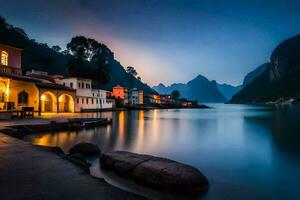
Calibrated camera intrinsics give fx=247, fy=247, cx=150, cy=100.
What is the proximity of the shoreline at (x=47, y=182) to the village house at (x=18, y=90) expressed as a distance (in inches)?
956

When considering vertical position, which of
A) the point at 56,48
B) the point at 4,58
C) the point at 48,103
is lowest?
the point at 48,103

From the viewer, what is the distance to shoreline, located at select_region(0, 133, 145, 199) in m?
6.69

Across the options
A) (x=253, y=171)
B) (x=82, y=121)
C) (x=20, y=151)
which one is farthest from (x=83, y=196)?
(x=82, y=121)

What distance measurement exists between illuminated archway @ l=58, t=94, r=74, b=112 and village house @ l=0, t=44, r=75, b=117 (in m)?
3.53

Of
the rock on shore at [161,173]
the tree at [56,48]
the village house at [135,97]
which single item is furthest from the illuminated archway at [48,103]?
the tree at [56,48]

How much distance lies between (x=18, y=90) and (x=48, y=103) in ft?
39.8

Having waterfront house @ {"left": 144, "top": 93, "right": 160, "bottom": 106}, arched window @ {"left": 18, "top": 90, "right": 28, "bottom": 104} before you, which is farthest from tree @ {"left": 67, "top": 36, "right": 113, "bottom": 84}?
waterfront house @ {"left": 144, "top": 93, "right": 160, "bottom": 106}

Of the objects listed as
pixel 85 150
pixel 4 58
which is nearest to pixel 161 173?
pixel 85 150

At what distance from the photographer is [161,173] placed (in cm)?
1045

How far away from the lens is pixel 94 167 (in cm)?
1370

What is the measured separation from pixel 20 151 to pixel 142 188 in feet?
20.7

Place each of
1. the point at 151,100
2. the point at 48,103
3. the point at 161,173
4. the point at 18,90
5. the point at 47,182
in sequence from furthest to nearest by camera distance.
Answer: the point at 151,100 < the point at 48,103 < the point at 18,90 < the point at 161,173 < the point at 47,182

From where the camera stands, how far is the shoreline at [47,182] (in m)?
6.69

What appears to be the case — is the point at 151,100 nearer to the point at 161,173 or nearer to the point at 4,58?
the point at 4,58
